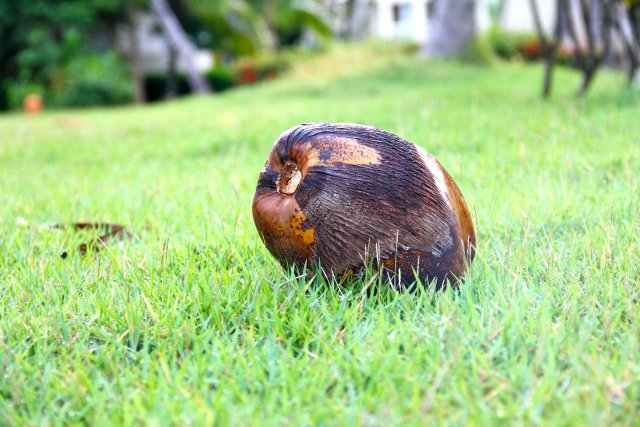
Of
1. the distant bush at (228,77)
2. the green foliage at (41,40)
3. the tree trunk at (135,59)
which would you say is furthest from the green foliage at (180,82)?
the green foliage at (41,40)

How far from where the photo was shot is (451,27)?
13.0 metres

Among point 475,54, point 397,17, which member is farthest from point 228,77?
point 397,17

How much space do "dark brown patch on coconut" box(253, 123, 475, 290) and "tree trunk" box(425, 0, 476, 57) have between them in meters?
11.6

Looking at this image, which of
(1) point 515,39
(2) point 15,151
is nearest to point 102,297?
(2) point 15,151

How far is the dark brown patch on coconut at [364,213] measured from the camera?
1912mm

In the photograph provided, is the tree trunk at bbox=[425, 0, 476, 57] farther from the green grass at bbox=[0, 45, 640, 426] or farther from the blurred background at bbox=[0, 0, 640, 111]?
the green grass at bbox=[0, 45, 640, 426]

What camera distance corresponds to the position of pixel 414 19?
34531mm

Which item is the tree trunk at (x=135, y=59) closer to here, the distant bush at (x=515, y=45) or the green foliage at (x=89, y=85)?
the green foliage at (x=89, y=85)

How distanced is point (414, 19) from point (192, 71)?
21.5m

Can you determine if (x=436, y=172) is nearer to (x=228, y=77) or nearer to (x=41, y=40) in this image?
(x=41, y=40)

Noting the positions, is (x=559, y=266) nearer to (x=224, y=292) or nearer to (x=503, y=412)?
(x=503, y=412)

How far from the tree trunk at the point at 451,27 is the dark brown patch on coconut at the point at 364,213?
11.6 meters

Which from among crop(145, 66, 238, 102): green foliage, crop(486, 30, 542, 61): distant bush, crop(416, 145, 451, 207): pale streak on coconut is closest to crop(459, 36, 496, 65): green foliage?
crop(486, 30, 542, 61): distant bush

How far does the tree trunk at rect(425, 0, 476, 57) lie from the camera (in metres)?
12.8
